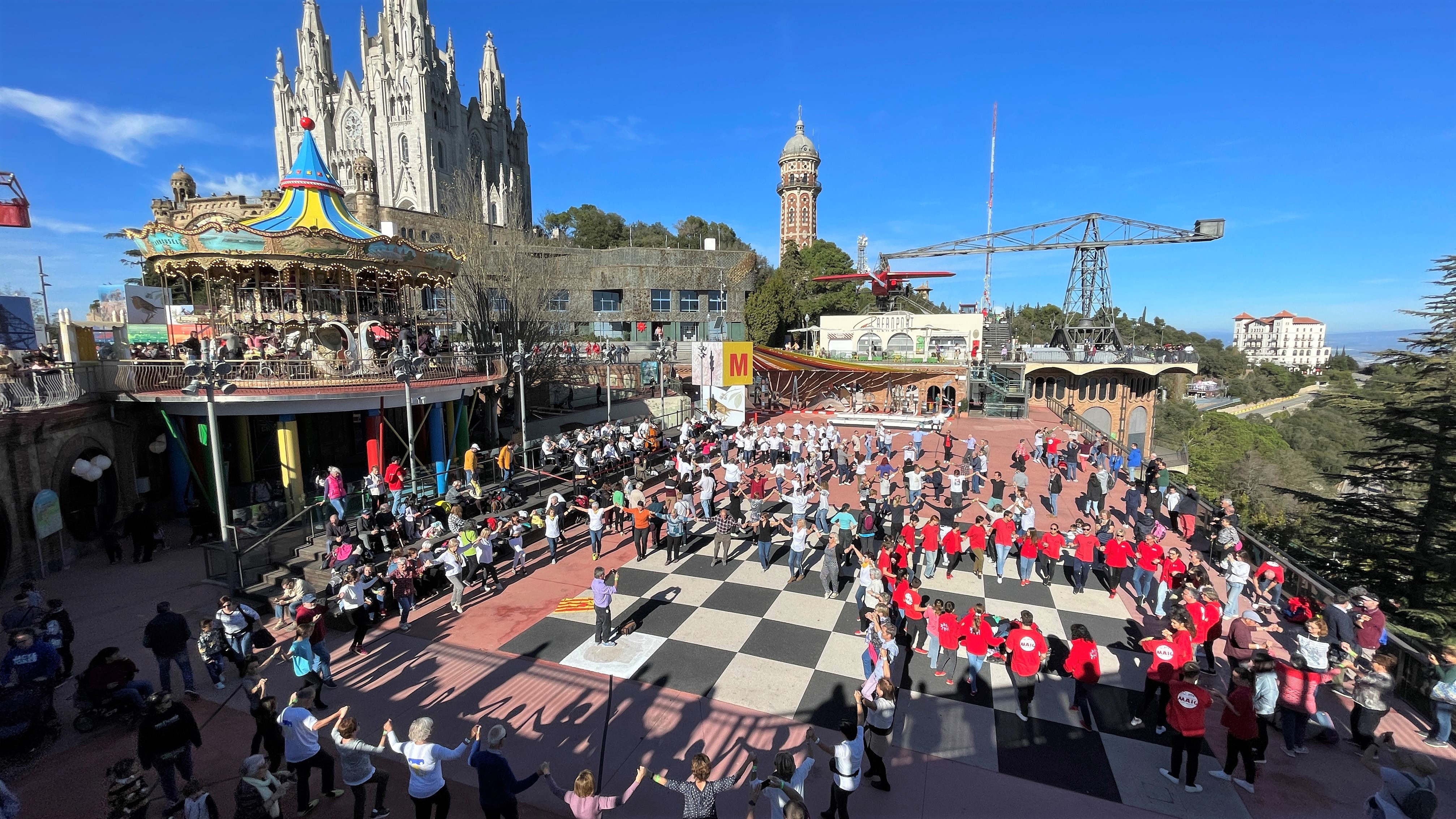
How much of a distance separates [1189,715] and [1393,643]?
4.81 meters

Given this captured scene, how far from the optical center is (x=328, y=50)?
7381 centimetres

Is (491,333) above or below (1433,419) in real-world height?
above

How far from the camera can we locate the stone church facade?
67.2 metres

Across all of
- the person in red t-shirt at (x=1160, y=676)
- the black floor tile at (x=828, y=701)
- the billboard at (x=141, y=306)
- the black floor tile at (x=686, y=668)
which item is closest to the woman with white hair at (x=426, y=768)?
the black floor tile at (x=686, y=668)

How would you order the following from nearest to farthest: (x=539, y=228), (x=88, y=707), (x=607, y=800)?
(x=607, y=800) → (x=88, y=707) → (x=539, y=228)

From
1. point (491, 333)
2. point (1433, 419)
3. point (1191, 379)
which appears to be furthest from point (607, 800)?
point (1191, 379)

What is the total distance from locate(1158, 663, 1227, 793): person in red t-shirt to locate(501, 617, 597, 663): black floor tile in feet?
22.9

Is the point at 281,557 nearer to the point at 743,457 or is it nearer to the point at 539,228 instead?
the point at 743,457

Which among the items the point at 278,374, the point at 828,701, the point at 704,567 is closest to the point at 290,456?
the point at 278,374

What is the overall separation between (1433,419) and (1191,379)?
11256cm

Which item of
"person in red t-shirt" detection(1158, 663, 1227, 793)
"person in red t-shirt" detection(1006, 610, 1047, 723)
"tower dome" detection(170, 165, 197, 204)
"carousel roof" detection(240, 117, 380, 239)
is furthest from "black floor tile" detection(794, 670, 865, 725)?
"tower dome" detection(170, 165, 197, 204)

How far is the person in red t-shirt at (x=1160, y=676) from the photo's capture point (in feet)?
20.7

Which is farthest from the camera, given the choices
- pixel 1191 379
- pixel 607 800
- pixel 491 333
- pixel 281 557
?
pixel 1191 379

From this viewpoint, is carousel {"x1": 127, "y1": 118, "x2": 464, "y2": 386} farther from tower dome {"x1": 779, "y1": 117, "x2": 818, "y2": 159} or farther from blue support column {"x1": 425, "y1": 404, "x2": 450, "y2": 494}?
tower dome {"x1": 779, "y1": 117, "x2": 818, "y2": 159}
